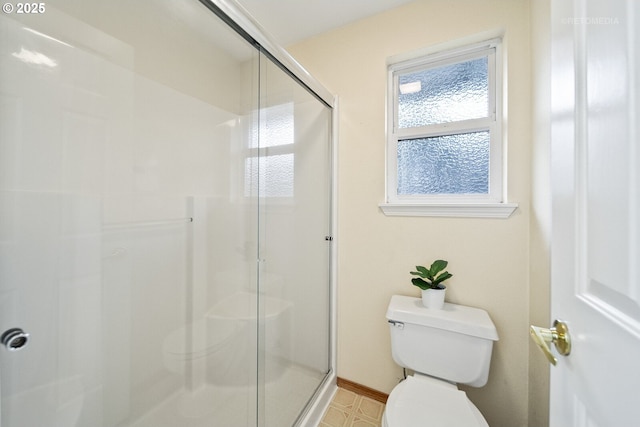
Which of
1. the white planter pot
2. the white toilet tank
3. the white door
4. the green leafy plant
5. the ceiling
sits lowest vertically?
the white toilet tank

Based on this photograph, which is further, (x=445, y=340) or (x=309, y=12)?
(x=309, y=12)

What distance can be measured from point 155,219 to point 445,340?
4.40 feet

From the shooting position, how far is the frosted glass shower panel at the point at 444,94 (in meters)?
1.33

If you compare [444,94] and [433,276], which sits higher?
[444,94]

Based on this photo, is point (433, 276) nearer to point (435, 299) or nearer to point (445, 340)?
point (435, 299)

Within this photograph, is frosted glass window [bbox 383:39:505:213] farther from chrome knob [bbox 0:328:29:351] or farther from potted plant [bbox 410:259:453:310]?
chrome knob [bbox 0:328:29:351]

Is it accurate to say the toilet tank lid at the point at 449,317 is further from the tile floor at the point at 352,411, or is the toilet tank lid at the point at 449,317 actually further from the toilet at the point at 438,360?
the tile floor at the point at 352,411

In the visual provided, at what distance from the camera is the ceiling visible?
1389 millimetres

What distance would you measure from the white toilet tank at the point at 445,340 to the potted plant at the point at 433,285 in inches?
1.5

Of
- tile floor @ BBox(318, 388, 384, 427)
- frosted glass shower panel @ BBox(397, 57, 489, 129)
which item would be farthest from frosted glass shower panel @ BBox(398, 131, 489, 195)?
tile floor @ BBox(318, 388, 384, 427)

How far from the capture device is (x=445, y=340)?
3.61 ft

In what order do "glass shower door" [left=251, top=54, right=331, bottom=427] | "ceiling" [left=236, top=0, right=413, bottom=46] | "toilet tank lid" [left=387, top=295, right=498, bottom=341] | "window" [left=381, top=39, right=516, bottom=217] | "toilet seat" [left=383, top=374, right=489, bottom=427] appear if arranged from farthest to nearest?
"ceiling" [left=236, top=0, right=413, bottom=46], "window" [left=381, top=39, right=516, bottom=217], "glass shower door" [left=251, top=54, right=331, bottom=427], "toilet tank lid" [left=387, top=295, right=498, bottom=341], "toilet seat" [left=383, top=374, right=489, bottom=427]

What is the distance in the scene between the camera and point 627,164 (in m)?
0.33

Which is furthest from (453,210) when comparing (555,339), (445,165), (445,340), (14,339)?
(14,339)
